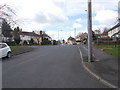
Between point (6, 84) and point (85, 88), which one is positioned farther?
point (6, 84)

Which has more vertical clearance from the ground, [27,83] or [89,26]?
[89,26]

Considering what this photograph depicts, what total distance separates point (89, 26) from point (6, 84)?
7.06 m

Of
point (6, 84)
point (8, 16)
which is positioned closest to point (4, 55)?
point (8, 16)

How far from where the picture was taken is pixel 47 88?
5.63 meters

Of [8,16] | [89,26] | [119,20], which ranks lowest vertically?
[89,26]

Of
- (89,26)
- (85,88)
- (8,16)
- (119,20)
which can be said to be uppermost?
(8,16)

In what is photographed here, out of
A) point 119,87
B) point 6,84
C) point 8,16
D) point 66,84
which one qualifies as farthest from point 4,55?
point 119,87

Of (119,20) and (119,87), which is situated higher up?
(119,20)

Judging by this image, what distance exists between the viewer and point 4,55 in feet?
50.2

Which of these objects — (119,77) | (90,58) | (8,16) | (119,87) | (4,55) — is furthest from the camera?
(8,16)

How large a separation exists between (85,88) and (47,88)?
50.6 inches

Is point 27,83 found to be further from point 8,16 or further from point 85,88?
point 8,16

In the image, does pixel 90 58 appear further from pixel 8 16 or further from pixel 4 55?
pixel 8 16

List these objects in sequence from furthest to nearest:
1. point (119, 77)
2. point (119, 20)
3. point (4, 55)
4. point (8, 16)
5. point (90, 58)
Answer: point (8, 16) < point (119, 20) < point (4, 55) < point (90, 58) < point (119, 77)
